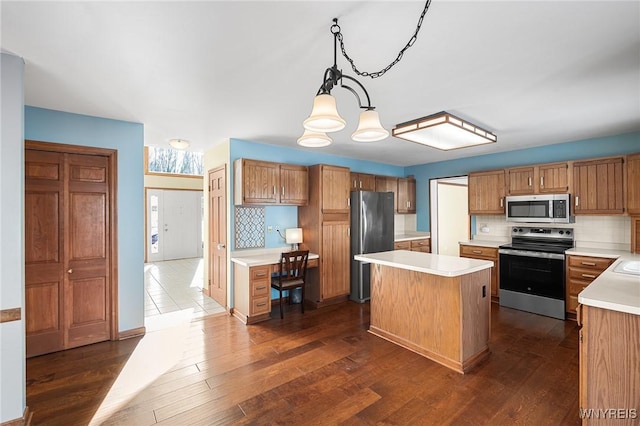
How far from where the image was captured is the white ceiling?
157 cm

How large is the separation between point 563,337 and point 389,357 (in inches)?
83.1

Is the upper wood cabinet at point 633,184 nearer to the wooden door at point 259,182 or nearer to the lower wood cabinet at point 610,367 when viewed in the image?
the lower wood cabinet at point 610,367

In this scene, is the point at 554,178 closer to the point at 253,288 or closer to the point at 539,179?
the point at 539,179

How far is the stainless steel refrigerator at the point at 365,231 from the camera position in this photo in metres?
4.70

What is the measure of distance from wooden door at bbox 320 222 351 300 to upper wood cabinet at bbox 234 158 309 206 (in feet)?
2.11

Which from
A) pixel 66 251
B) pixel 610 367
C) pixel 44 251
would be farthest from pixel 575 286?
pixel 44 251

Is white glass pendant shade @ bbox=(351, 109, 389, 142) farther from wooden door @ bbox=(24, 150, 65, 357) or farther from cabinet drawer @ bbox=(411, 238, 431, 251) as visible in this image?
cabinet drawer @ bbox=(411, 238, 431, 251)

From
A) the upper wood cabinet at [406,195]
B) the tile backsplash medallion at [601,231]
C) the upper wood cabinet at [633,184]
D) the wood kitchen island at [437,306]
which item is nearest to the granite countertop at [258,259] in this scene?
the wood kitchen island at [437,306]

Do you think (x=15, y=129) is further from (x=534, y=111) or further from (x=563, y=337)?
(x=563, y=337)

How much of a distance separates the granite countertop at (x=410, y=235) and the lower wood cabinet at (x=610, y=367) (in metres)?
3.68

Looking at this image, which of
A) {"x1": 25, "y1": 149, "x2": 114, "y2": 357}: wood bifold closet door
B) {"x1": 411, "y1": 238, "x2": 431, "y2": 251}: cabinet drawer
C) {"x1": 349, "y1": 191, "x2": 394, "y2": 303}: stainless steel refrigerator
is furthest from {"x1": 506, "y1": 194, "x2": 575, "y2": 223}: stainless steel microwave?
{"x1": 25, "y1": 149, "x2": 114, "y2": 357}: wood bifold closet door

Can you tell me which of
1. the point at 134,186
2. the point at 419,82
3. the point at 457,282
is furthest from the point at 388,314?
the point at 134,186

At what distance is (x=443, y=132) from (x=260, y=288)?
114 inches

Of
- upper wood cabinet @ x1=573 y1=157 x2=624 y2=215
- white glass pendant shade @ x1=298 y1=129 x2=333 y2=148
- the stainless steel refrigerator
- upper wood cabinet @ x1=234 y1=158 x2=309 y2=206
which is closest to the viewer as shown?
white glass pendant shade @ x1=298 y1=129 x2=333 y2=148
